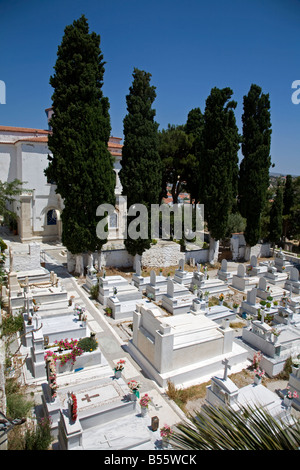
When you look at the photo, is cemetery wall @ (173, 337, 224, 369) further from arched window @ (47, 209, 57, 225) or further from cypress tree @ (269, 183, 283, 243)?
arched window @ (47, 209, 57, 225)

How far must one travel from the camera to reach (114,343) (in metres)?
11.7

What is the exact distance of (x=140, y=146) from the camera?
1947cm

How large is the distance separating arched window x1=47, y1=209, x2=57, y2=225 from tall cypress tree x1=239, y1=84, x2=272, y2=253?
55.6ft

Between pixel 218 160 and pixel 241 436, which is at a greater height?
pixel 218 160

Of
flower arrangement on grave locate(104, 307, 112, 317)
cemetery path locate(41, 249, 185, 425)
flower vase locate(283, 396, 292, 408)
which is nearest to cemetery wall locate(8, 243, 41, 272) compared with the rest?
cemetery path locate(41, 249, 185, 425)

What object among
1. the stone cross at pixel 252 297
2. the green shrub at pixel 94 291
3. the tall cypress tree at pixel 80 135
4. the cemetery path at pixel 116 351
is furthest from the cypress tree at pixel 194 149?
the green shrub at pixel 94 291

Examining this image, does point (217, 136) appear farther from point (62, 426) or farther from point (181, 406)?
point (62, 426)

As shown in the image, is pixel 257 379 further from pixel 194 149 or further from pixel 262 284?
pixel 194 149

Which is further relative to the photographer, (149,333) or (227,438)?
(149,333)

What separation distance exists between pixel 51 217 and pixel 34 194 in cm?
271

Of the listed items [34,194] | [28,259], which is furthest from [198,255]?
[34,194]

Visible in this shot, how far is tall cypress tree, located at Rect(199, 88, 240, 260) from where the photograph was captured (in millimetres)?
21125
